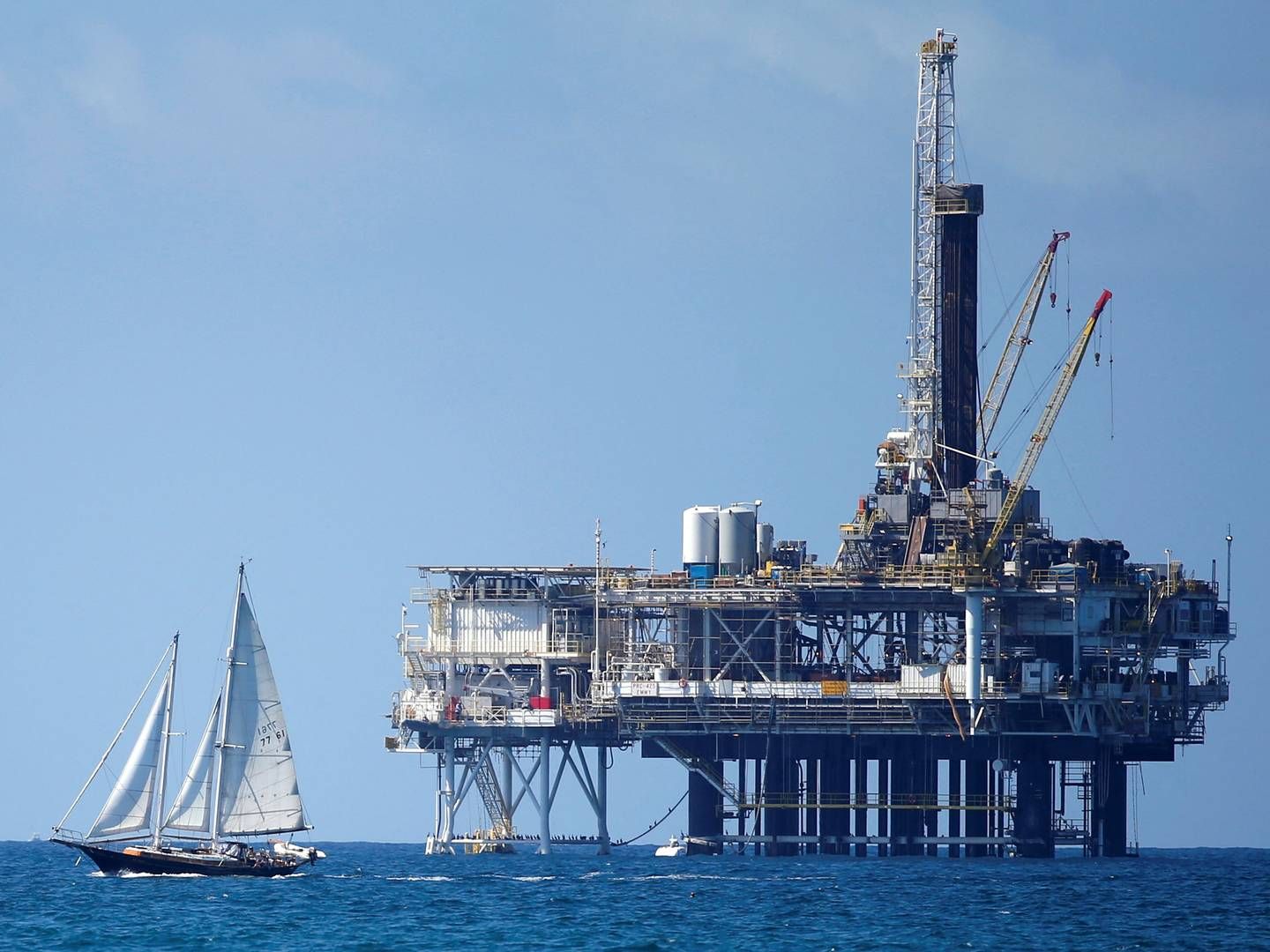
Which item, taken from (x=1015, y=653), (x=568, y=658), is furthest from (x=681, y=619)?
(x=1015, y=653)

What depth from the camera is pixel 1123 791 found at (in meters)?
158

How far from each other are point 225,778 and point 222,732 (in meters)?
2.04

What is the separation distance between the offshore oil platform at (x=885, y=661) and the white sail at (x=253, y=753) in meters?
26.3

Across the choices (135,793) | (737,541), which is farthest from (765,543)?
(135,793)

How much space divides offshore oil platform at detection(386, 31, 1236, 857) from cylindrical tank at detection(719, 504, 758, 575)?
10cm

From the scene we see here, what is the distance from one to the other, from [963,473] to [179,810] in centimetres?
5203

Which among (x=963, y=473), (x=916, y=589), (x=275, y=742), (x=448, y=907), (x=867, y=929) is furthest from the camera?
(x=963, y=473)

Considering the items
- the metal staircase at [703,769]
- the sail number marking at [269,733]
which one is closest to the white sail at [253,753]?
the sail number marking at [269,733]

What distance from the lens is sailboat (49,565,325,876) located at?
414 feet

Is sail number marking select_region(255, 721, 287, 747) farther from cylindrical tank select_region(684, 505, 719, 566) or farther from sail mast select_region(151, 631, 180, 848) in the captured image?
cylindrical tank select_region(684, 505, 719, 566)

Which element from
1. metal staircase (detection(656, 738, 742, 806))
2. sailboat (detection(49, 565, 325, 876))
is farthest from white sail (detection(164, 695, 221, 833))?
metal staircase (detection(656, 738, 742, 806))

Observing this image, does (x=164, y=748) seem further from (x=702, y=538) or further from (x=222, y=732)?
(x=702, y=538)

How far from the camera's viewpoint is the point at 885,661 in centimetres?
Result: 15375

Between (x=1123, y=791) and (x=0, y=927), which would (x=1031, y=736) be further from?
(x=0, y=927)
